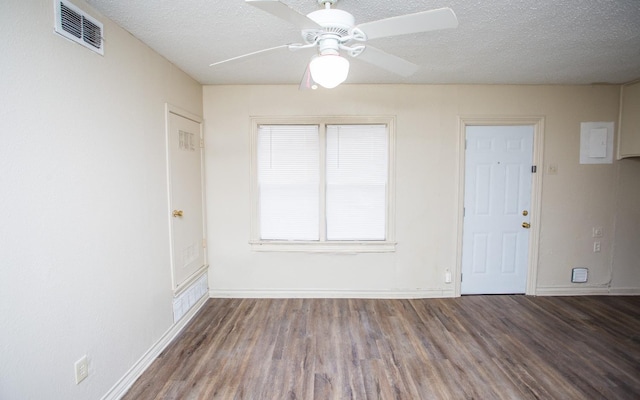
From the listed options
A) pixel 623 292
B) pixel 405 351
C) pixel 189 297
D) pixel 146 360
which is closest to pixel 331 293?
pixel 405 351

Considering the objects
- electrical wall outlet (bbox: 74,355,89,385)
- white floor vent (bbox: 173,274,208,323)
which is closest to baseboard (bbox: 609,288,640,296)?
white floor vent (bbox: 173,274,208,323)

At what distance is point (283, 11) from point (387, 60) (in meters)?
0.78

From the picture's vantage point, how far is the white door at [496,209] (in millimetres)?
3336

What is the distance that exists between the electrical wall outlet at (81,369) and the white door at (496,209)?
139 inches

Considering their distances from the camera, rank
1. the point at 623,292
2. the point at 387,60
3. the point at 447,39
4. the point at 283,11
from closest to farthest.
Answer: the point at 283,11 < the point at 387,60 < the point at 447,39 < the point at 623,292

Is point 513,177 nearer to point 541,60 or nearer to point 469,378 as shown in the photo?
point 541,60

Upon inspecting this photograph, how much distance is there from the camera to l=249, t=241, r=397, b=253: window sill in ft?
11.1

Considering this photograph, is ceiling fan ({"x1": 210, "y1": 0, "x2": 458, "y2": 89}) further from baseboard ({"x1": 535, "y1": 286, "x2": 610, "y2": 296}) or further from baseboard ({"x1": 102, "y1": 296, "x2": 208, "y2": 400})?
baseboard ({"x1": 535, "y1": 286, "x2": 610, "y2": 296})

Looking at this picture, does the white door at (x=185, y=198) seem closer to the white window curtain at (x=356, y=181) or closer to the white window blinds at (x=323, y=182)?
the white window blinds at (x=323, y=182)

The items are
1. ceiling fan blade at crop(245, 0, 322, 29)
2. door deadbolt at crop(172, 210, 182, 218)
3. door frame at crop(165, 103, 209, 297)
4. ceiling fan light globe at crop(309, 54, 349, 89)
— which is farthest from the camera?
door deadbolt at crop(172, 210, 182, 218)

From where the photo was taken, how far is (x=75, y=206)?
1603 mm

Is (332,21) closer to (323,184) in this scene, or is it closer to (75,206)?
(75,206)

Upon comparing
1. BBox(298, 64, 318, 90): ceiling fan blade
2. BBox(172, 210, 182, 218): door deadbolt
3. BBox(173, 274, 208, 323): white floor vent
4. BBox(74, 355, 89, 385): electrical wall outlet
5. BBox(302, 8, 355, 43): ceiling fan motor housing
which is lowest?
BBox(173, 274, 208, 323): white floor vent

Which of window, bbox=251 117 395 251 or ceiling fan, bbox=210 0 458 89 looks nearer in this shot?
ceiling fan, bbox=210 0 458 89
